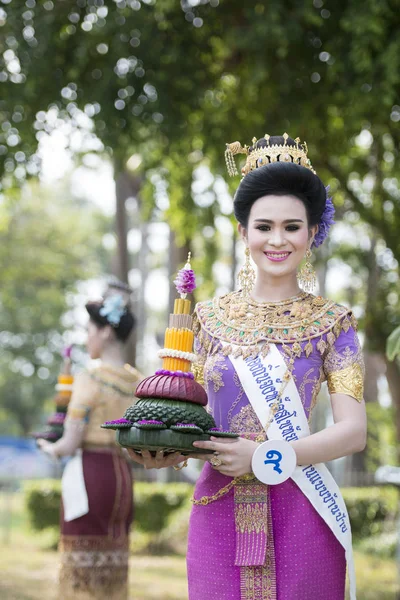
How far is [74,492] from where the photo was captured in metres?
5.05

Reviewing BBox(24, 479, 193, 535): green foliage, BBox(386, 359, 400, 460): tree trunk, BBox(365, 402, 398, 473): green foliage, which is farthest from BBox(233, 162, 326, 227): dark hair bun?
BBox(365, 402, 398, 473): green foliage

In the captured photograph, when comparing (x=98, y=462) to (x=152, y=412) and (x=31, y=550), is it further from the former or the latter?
(x=31, y=550)

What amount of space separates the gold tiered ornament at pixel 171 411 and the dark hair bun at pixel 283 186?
518 mm

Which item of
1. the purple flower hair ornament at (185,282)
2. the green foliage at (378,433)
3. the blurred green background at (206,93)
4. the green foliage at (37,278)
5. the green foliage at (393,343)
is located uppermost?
the green foliage at (37,278)

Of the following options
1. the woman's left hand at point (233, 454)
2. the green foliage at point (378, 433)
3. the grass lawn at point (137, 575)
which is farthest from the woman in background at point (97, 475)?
the green foliage at point (378, 433)

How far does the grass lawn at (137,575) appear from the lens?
7.41 metres

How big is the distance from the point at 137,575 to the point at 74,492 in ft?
13.1

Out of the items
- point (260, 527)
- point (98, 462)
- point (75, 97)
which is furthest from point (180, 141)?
point (260, 527)

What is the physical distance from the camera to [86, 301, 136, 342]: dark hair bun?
5.20m

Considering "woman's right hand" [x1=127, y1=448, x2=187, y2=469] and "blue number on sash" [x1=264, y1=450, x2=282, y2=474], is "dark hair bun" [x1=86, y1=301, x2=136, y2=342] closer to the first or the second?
"woman's right hand" [x1=127, y1=448, x2=187, y2=469]

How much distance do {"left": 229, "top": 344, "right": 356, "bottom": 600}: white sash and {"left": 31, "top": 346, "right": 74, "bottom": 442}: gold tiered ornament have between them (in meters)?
2.68

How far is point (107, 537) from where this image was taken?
5125mm

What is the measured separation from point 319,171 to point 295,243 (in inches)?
218

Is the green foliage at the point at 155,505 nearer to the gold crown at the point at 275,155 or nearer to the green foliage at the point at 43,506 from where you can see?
the green foliage at the point at 43,506
